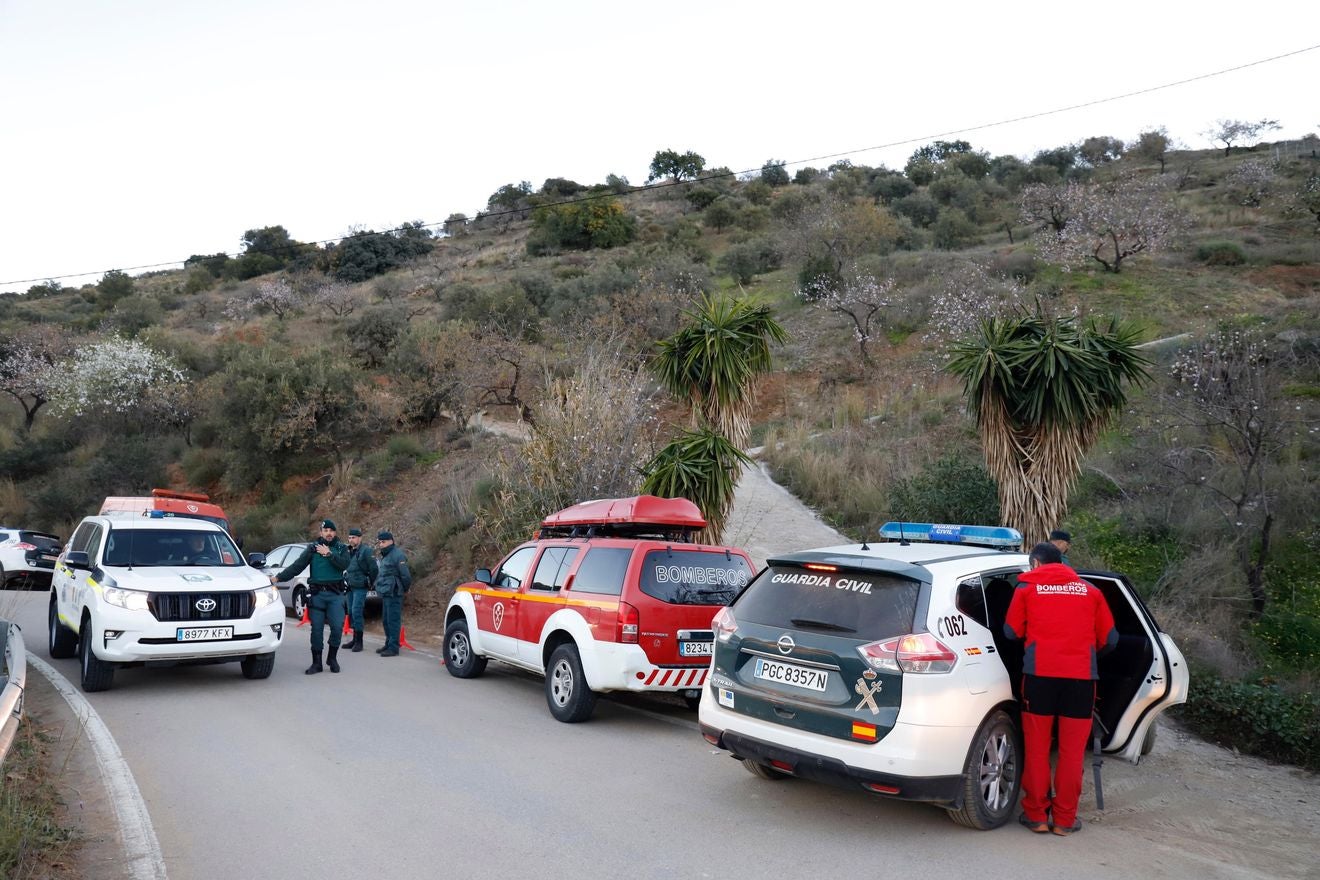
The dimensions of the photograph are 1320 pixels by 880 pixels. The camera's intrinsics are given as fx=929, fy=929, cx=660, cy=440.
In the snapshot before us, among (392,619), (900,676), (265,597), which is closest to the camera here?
(900,676)

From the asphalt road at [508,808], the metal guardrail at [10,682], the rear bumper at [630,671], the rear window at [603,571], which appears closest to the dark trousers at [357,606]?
the asphalt road at [508,808]

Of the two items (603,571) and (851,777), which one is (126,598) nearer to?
(603,571)

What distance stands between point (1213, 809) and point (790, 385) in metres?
22.1

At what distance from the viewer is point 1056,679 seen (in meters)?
5.66

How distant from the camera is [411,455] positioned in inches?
1076

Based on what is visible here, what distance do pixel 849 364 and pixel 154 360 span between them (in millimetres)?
25453

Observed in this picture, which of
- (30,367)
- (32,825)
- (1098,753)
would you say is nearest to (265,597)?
(32,825)

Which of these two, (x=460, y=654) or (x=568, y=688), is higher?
(x=568, y=688)

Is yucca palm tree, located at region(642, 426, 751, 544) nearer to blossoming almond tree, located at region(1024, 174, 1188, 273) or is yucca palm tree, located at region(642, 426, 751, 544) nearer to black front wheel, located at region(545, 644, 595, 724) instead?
black front wheel, located at region(545, 644, 595, 724)

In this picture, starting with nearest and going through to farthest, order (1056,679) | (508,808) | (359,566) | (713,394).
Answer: (1056,679), (508,808), (359,566), (713,394)

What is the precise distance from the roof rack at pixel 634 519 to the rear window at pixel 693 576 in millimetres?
800

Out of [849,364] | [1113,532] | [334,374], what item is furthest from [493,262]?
[1113,532]

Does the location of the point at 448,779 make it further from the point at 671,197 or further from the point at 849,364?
the point at 671,197

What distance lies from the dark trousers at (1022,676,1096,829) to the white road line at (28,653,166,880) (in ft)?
16.6
